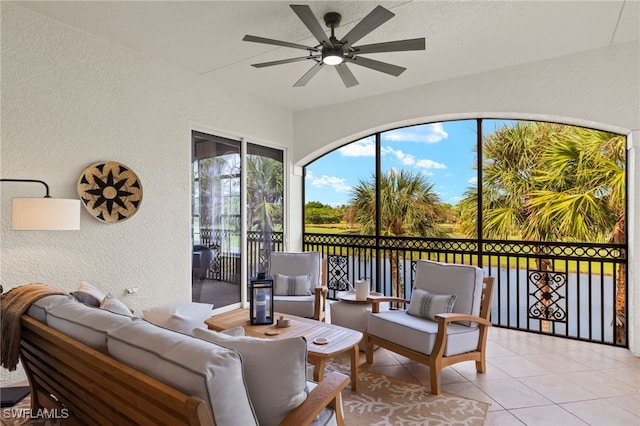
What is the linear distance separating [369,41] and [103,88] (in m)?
2.62

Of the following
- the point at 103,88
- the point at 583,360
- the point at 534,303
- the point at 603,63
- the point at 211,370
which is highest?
the point at 603,63

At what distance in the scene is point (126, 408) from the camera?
1.35 meters

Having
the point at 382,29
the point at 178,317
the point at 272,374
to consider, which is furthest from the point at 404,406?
the point at 382,29

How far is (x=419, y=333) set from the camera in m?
2.89

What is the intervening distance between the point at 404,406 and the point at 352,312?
48.9 inches

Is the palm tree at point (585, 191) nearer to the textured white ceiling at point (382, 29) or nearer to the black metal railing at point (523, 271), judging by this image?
the black metal railing at point (523, 271)

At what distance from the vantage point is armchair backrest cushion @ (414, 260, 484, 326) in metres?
3.12

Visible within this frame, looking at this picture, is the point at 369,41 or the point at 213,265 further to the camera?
the point at 213,265

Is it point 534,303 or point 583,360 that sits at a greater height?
point 534,303

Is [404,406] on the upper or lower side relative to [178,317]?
lower

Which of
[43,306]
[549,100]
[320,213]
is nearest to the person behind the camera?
[43,306]

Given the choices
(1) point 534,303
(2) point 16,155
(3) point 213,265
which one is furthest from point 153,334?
(1) point 534,303

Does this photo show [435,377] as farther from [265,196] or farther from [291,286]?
[265,196]

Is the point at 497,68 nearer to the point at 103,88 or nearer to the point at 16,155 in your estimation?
the point at 103,88
